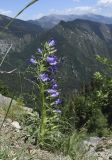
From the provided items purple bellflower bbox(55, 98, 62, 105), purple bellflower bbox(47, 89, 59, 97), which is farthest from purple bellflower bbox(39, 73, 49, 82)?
purple bellflower bbox(55, 98, 62, 105)

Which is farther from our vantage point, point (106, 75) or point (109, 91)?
point (106, 75)

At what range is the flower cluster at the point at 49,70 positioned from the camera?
21.2ft

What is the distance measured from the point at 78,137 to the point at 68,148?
0.35 metres

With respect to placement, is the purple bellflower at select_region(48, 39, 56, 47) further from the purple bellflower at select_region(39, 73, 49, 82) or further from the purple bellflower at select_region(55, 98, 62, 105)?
the purple bellflower at select_region(55, 98, 62, 105)

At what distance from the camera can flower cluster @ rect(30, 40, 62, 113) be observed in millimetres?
6470

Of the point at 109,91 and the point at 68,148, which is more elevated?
the point at 68,148

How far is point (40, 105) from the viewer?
676 cm

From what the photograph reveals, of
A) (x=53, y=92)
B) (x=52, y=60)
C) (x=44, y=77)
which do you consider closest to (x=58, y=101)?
(x=53, y=92)

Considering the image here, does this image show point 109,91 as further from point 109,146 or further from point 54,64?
point 54,64

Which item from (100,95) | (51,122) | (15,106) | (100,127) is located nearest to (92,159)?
(51,122)

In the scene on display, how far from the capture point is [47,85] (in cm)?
677

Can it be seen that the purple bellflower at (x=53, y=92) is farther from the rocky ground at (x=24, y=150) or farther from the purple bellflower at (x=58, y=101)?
the rocky ground at (x=24, y=150)

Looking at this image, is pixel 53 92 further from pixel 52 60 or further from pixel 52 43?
pixel 52 43

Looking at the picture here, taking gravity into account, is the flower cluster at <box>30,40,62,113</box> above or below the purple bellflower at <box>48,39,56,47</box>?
below
